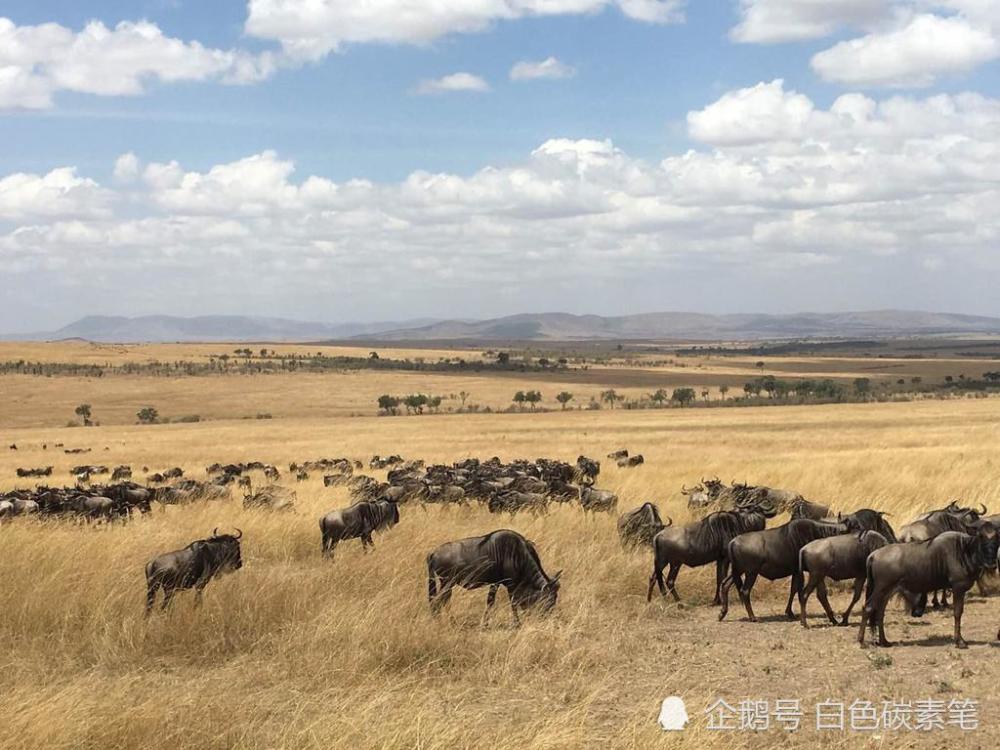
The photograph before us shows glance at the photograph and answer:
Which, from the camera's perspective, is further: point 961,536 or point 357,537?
point 357,537

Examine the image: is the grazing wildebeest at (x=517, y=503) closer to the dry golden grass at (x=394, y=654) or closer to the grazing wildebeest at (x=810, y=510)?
the dry golden grass at (x=394, y=654)

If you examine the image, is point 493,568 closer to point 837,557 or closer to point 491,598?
point 491,598

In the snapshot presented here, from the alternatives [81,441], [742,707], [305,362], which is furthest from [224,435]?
[305,362]

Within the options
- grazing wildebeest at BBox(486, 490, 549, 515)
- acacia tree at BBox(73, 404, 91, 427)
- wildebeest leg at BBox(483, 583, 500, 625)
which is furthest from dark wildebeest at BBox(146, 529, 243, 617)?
acacia tree at BBox(73, 404, 91, 427)

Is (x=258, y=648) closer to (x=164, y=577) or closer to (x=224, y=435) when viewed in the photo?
(x=164, y=577)

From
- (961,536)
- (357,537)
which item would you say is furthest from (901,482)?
(357,537)

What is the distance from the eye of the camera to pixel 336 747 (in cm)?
583

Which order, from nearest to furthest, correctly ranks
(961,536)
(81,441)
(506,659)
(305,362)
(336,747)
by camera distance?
(336,747), (506,659), (961,536), (81,441), (305,362)

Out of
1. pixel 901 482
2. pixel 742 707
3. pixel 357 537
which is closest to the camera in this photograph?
pixel 742 707

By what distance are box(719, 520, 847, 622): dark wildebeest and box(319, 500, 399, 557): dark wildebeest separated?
17.2 ft

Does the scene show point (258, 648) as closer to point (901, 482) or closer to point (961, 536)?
point (961, 536)

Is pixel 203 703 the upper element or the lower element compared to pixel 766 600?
upper

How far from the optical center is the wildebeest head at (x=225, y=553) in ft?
33.5

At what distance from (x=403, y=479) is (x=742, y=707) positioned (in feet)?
57.8
